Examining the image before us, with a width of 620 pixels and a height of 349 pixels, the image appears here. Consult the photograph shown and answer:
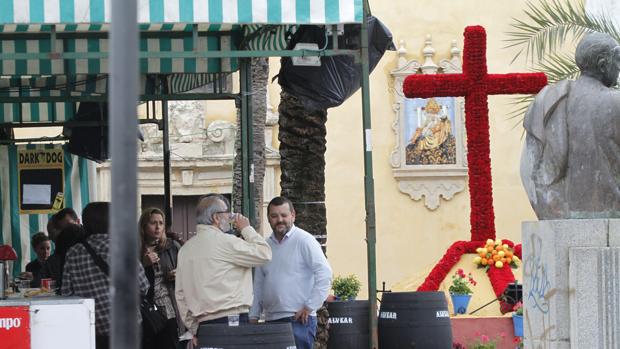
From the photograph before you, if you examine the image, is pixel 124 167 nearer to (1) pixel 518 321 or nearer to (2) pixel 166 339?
(2) pixel 166 339

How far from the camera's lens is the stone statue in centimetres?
924

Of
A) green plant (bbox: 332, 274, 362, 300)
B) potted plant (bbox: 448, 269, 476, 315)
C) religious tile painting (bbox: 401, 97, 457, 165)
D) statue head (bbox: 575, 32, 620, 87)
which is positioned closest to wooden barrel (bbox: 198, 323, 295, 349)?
statue head (bbox: 575, 32, 620, 87)

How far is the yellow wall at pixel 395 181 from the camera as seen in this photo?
2852 centimetres

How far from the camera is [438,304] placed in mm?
12070

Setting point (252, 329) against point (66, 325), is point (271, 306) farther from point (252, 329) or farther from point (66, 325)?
point (66, 325)

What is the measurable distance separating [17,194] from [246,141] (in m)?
5.98

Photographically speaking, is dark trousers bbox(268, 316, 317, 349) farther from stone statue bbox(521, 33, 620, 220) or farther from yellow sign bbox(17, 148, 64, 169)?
yellow sign bbox(17, 148, 64, 169)

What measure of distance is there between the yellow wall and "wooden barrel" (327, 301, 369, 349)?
16.2m

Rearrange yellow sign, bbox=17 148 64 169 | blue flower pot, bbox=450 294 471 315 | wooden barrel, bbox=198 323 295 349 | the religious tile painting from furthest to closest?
the religious tile painting < yellow sign, bbox=17 148 64 169 < blue flower pot, bbox=450 294 471 315 < wooden barrel, bbox=198 323 295 349

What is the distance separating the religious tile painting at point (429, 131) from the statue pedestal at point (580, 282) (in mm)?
19791

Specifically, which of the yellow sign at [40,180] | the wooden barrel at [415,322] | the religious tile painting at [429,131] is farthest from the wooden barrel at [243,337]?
the religious tile painting at [429,131]

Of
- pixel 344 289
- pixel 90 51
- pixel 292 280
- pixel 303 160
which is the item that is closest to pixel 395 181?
pixel 344 289

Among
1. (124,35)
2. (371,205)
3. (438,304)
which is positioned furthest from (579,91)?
(124,35)

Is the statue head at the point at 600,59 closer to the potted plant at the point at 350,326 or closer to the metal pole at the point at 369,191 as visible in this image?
the metal pole at the point at 369,191
